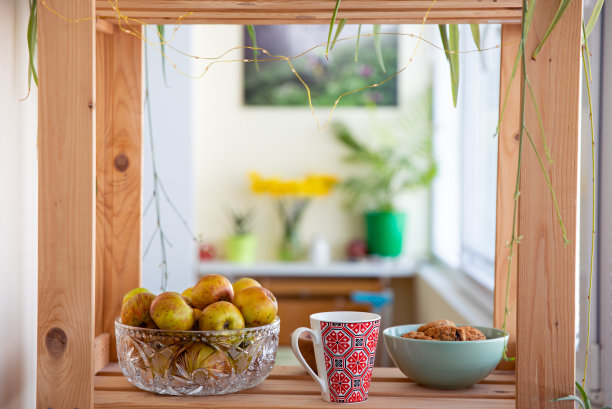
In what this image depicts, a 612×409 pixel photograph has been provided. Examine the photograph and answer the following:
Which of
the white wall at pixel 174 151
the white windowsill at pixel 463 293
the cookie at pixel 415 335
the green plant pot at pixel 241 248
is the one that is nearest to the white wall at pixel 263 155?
the green plant pot at pixel 241 248

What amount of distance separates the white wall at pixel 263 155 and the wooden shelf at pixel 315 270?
35cm

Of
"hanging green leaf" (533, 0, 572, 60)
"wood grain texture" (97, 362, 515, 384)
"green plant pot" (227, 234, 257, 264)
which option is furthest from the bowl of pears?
"green plant pot" (227, 234, 257, 264)

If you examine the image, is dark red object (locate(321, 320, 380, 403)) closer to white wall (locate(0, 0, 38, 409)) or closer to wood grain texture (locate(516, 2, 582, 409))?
wood grain texture (locate(516, 2, 582, 409))

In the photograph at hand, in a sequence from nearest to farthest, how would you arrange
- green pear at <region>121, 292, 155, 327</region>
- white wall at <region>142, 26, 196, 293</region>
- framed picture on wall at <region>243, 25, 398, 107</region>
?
green pear at <region>121, 292, 155, 327</region> < white wall at <region>142, 26, 196, 293</region> < framed picture on wall at <region>243, 25, 398, 107</region>

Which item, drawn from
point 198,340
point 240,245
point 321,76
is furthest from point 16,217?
point 321,76

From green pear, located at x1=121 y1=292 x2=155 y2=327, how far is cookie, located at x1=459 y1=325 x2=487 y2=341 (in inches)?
17.3

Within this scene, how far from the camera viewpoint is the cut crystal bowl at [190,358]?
2.78 ft

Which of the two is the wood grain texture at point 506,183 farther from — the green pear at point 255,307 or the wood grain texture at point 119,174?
the wood grain texture at point 119,174

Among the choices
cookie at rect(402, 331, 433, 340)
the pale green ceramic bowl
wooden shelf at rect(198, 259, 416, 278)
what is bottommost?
wooden shelf at rect(198, 259, 416, 278)

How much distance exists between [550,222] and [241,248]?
114 inches

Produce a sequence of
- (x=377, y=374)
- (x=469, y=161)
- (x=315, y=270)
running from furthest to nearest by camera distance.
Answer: (x=315, y=270) < (x=469, y=161) < (x=377, y=374)

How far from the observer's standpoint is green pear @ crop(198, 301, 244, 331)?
853 mm

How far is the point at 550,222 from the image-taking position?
0.78 m

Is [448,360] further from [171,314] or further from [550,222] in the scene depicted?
[171,314]
